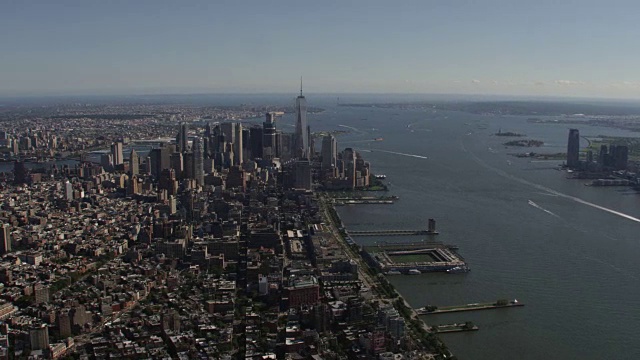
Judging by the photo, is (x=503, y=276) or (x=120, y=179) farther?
(x=120, y=179)

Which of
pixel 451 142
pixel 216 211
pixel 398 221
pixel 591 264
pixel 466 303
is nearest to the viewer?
pixel 466 303

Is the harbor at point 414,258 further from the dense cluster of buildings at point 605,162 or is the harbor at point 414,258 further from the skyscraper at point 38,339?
the dense cluster of buildings at point 605,162

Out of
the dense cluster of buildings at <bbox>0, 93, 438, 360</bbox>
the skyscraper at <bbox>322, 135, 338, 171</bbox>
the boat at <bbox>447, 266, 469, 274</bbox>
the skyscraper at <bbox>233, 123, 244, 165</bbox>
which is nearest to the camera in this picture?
the dense cluster of buildings at <bbox>0, 93, 438, 360</bbox>

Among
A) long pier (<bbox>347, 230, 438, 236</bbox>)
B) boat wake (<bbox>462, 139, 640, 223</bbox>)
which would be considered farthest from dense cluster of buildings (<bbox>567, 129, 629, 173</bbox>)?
long pier (<bbox>347, 230, 438, 236</bbox>)

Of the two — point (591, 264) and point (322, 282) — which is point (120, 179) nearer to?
point (322, 282)

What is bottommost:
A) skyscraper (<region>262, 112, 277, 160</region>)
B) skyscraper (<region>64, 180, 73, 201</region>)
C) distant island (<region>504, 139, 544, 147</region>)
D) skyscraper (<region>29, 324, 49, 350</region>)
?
skyscraper (<region>29, 324, 49, 350</region>)

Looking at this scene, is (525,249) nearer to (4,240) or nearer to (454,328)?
(454,328)

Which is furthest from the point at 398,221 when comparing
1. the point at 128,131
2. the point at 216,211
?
the point at 128,131

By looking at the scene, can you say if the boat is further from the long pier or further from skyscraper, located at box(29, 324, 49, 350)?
skyscraper, located at box(29, 324, 49, 350)

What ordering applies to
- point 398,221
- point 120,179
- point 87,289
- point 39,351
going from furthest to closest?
point 120,179 < point 398,221 < point 87,289 < point 39,351
